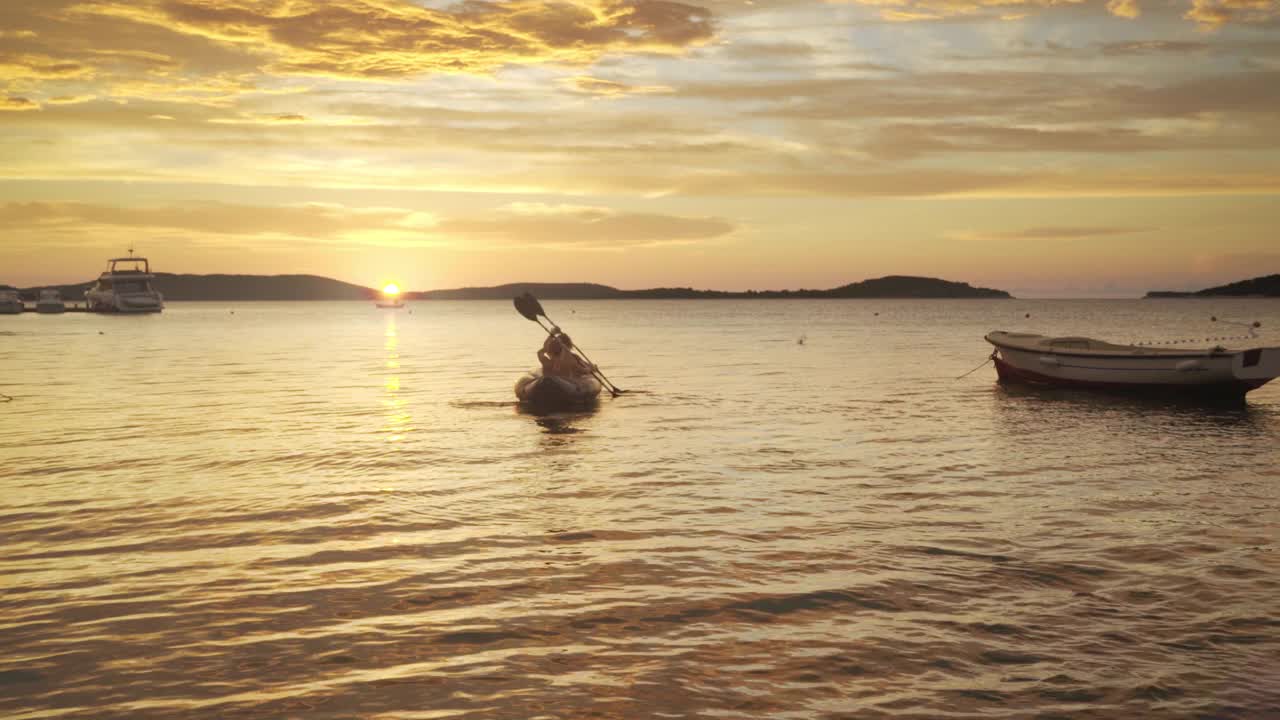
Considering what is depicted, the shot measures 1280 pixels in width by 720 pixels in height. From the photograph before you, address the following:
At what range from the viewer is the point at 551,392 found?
30.8 m

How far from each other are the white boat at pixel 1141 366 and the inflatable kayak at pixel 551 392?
1789cm

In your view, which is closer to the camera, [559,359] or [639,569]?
[639,569]

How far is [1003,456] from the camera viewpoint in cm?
2164

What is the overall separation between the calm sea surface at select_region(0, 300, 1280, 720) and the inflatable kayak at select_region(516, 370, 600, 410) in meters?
3.97

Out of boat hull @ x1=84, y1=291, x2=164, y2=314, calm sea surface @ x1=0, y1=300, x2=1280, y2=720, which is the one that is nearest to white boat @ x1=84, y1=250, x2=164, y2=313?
boat hull @ x1=84, y1=291, x2=164, y2=314

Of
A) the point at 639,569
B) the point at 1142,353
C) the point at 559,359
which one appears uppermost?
the point at 1142,353

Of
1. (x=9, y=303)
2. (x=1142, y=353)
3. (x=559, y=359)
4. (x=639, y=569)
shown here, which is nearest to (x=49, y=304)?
(x=9, y=303)

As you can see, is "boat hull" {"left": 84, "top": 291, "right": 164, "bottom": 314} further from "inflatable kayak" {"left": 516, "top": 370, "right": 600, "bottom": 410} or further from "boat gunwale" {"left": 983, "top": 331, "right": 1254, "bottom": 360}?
"boat gunwale" {"left": 983, "top": 331, "right": 1254, "bottom": 360}

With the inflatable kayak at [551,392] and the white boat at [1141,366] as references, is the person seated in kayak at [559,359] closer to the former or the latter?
the inflatable kayak at [551,392]

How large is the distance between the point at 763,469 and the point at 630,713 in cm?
1228

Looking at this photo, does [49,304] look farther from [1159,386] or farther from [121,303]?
[1159,386]

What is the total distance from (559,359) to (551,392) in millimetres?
2024

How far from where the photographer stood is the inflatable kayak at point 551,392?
30.8 meters

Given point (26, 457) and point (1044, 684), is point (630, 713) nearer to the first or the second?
point (1044, 684)
